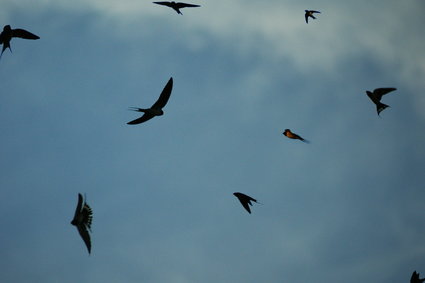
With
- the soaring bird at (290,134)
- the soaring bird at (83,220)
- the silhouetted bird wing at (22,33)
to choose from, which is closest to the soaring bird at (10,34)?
the silhouetted bird wing at (22,33)

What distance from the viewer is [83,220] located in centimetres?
1305

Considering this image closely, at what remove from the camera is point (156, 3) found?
2034 cm

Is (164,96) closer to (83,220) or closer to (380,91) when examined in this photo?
(83,220)

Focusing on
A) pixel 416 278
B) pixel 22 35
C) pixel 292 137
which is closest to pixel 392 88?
pixel 292 137

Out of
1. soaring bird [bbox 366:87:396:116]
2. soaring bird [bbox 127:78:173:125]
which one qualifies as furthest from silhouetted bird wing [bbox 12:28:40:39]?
soaring bird [bbox 366:87:396:116]

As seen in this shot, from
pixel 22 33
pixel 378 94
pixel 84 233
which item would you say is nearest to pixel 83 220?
pixel 84 233

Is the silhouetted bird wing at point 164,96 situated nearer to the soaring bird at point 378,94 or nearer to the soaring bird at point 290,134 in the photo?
the soaring bird at point 290,134

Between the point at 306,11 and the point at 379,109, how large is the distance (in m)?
8.96

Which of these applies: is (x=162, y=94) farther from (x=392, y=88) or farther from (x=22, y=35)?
(x=392, y=88)

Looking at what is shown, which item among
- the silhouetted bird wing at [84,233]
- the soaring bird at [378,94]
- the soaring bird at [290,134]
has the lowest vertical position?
the silhouetted bird wing at [84,233]

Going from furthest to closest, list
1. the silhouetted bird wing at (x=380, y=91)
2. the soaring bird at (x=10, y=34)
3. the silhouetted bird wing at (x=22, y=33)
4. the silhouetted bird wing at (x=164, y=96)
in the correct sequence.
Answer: the silhouetted bird wing at (x=380, y=91)
the silhouetted bird wing at (x=164, y=96)
the silhouetted bird wing at (x=22, y=33)
the soaring bird at (x=10, y=34)

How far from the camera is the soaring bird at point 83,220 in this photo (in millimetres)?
12773

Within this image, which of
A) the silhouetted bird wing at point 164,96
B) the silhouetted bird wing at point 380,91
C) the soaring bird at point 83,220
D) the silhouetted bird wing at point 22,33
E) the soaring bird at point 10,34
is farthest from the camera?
the silhouetted bird wing at point 380,91

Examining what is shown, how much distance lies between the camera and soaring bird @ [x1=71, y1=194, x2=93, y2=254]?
12.8 metres
